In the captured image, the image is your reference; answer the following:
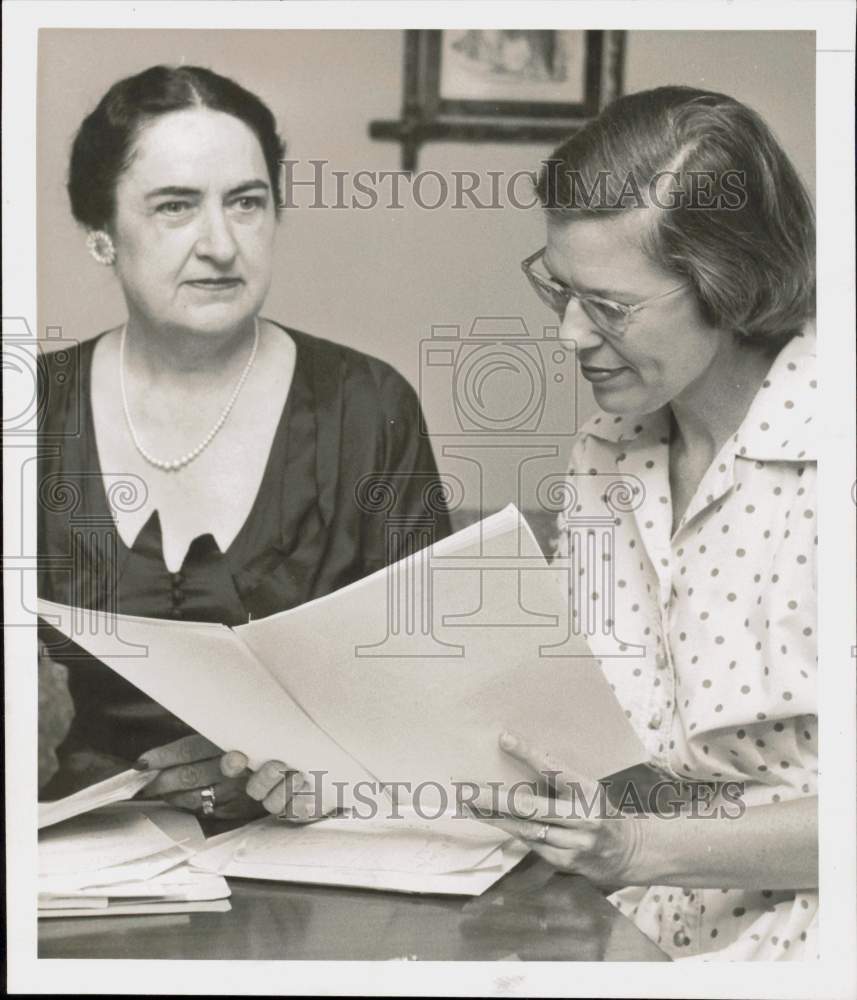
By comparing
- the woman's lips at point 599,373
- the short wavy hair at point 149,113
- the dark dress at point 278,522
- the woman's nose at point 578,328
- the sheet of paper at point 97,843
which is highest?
the short wavy hair at point 149,113

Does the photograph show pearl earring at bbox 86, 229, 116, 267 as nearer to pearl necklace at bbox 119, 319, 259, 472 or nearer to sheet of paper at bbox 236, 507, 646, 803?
pearl necklace at bbox 119, 319, 259, 472

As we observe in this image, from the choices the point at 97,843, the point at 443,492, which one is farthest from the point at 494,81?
the point at 97,843

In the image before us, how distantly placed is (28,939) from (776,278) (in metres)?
0.87

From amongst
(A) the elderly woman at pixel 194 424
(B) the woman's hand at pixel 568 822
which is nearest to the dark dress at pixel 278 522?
(A) the elderly woman at pixel 194 424

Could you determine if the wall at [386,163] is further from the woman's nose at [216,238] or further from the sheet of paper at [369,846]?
the sheet of paper at [369,846]

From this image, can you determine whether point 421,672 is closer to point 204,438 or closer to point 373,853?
point 373,853

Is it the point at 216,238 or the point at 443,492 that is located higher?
the point at 216,238

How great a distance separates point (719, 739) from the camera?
1.03 m

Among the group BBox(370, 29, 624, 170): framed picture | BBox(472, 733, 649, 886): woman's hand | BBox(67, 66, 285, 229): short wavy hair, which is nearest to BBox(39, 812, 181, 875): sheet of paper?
BBox(472, 733, 649, 886): woman's hand

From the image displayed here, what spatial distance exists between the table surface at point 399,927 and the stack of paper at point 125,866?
0.02 m

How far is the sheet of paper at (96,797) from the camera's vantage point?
1.06 meters

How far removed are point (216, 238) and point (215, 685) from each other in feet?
1.25

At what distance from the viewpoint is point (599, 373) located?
3.41 feet

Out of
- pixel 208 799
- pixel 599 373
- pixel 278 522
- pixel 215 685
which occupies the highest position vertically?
pixel 599 373
